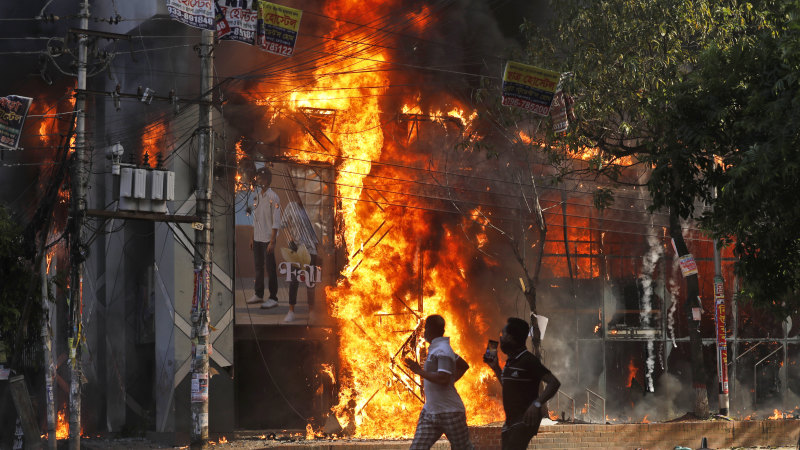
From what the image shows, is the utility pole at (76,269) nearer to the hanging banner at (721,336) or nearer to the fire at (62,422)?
the fire at (62,422)

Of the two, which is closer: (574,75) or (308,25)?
(574,75)

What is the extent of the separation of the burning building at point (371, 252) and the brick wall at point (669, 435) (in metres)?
3.49

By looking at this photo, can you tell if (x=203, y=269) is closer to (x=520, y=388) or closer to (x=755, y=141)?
(x=520, y=388)

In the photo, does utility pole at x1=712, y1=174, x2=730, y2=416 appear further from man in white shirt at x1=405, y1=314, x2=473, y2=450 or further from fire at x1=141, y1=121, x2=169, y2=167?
man in white shirt at x1=405, y1=314, x2=473, y2=450

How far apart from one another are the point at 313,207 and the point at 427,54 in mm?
5279

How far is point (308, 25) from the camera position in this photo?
23250 mm

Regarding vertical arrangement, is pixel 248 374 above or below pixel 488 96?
below

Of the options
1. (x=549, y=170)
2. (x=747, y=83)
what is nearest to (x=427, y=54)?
(x=549, y=170)

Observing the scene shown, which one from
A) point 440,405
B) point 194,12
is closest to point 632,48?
point 194,12

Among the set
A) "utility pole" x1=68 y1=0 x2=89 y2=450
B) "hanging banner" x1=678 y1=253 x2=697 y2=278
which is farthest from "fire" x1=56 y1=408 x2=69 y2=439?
"hanging banner" x1=678 y1=253 x2=697 y2=278

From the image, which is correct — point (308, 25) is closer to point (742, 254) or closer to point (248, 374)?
point (248, 374)

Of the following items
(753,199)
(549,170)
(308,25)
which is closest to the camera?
(753,199)

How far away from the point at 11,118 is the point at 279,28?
7.10m

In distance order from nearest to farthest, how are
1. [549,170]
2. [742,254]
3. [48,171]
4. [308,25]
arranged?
[742,254]
[308,25]
[549,170]
[48,171]
